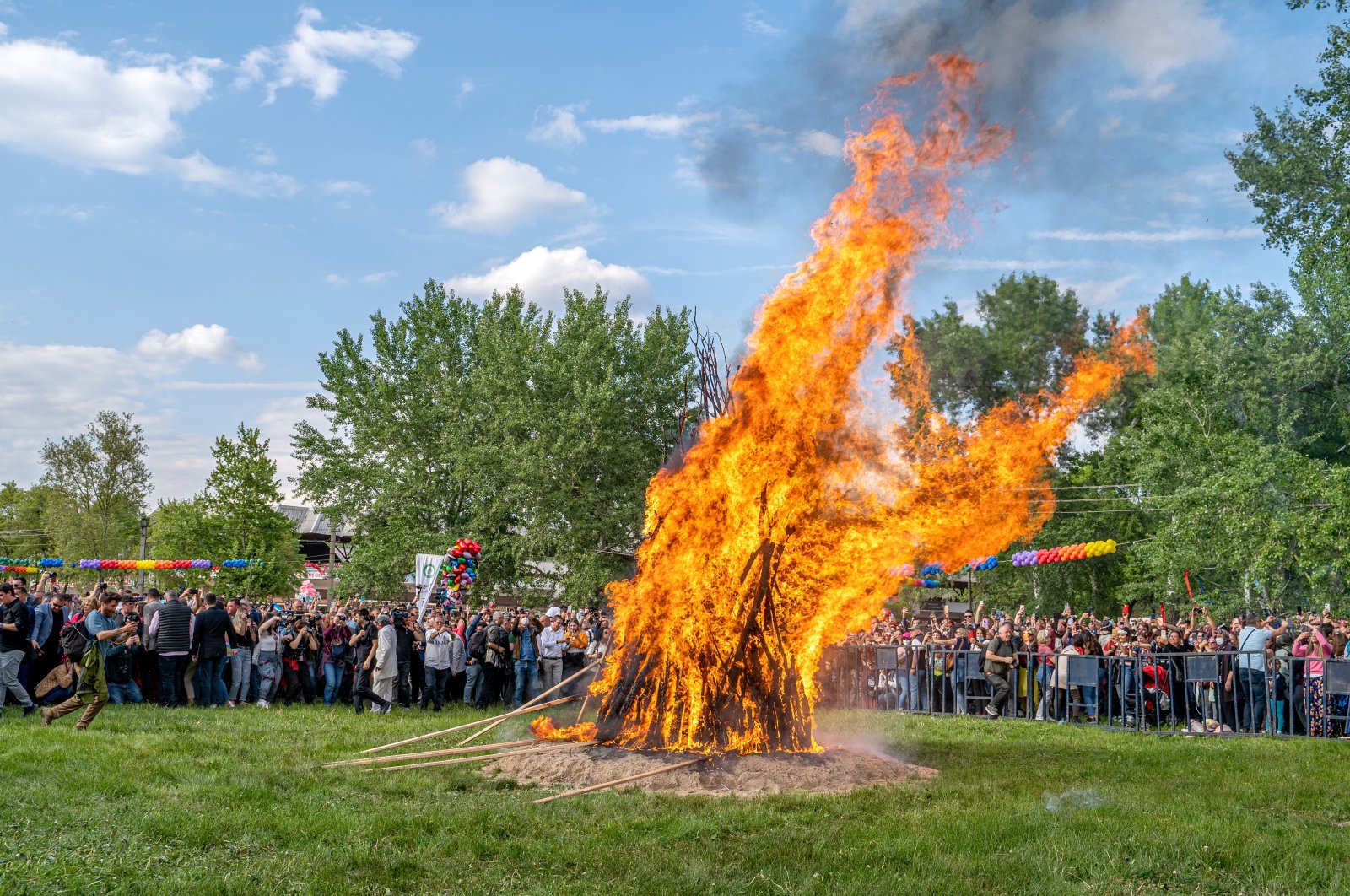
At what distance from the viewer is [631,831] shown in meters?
7.78

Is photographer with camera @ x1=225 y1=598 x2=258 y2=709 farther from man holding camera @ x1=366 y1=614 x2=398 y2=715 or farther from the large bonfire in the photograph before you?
the large bonfire

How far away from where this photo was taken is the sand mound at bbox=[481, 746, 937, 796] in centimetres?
951

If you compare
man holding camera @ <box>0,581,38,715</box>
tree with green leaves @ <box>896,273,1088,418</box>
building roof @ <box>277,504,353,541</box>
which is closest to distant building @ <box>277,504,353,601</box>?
building roof @ <box>277,504,353,541</box>

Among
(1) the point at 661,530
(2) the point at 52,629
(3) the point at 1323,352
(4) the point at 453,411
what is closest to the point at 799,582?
(1) the point at 661,530

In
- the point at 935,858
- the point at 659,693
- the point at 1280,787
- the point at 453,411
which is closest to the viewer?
the point at 935,858

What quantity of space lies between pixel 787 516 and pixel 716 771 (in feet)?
8.90

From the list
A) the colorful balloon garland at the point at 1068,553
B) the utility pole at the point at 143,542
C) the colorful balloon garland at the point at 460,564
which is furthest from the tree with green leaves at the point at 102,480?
the colorful balloon garland at the point at 1068,553

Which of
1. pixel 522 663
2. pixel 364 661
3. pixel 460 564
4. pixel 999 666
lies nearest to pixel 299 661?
pixel 364 661

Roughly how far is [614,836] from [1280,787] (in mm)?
6667

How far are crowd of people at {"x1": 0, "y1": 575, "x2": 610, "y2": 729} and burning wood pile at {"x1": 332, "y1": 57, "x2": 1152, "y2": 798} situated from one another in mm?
3107

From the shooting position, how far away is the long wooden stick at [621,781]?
8953 mm

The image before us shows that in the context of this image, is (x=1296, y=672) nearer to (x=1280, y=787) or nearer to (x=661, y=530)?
(x=1280, y=787)

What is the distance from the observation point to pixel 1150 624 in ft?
65.1

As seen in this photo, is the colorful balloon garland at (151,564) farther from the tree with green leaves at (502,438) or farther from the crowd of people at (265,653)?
the crowd of people at (265,653)
